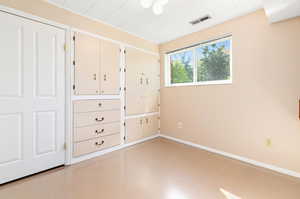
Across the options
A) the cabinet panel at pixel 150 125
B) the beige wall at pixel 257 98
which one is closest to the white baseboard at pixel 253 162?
the beige wall at pixel 257 98

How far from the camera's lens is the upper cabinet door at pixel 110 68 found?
2.50 m

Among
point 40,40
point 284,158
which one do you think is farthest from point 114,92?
point 284,158

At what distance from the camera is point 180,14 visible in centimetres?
223

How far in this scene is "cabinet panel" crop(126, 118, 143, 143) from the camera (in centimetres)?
293

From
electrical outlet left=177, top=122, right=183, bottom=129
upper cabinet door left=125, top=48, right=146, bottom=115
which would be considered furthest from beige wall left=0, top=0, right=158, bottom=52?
electrical outlet left=177, top=122, right=183, bottom=129

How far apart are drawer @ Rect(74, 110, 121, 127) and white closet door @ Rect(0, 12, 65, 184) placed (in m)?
0.23

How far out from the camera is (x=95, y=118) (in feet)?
7.88

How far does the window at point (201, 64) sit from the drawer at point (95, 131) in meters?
1.72

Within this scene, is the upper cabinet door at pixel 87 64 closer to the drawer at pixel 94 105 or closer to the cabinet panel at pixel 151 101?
the drawer at pixel 94 105

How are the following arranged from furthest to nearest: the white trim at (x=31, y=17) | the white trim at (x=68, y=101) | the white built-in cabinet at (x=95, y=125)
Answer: the white built-in cabinet at (x=95, y=125) → the white trim at (x=68, y=101) → the white trim at (x=31, y=17)

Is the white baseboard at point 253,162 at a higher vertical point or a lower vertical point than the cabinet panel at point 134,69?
lower

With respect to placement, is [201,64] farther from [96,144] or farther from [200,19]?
[96,144]

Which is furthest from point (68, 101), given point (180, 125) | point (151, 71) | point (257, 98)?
point (257, 98)

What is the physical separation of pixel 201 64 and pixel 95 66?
6.86ft
